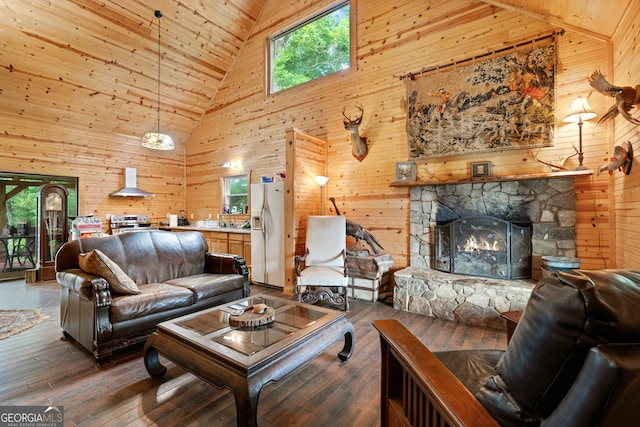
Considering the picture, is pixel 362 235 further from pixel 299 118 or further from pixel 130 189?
pixel 130 189

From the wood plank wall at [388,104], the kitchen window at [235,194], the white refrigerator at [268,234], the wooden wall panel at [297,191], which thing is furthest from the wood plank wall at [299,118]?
the white refrigerator at [268,234]

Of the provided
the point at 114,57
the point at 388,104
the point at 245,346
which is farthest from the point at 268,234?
the point at 114,57

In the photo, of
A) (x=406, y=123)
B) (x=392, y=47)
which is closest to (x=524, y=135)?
(x=406, y=123)

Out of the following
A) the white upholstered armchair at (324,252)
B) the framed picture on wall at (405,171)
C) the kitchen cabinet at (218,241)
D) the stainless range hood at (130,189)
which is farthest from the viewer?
the stainless range hood at (130,189)

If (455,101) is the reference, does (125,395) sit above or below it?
below

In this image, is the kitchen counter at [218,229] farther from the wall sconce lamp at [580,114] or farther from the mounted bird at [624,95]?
the mounted bird at [624,95]

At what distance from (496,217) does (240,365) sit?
132 inches

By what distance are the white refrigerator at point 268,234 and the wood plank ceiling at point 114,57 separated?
3377mm

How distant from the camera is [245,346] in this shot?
175 centimetres

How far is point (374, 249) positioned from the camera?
169 inches

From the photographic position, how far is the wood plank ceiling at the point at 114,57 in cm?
448

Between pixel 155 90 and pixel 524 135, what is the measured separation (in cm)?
673

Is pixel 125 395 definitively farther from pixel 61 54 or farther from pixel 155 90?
pixel 155 90

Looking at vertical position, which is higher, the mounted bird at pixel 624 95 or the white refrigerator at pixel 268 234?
the mounted bird at pixel 624 95
